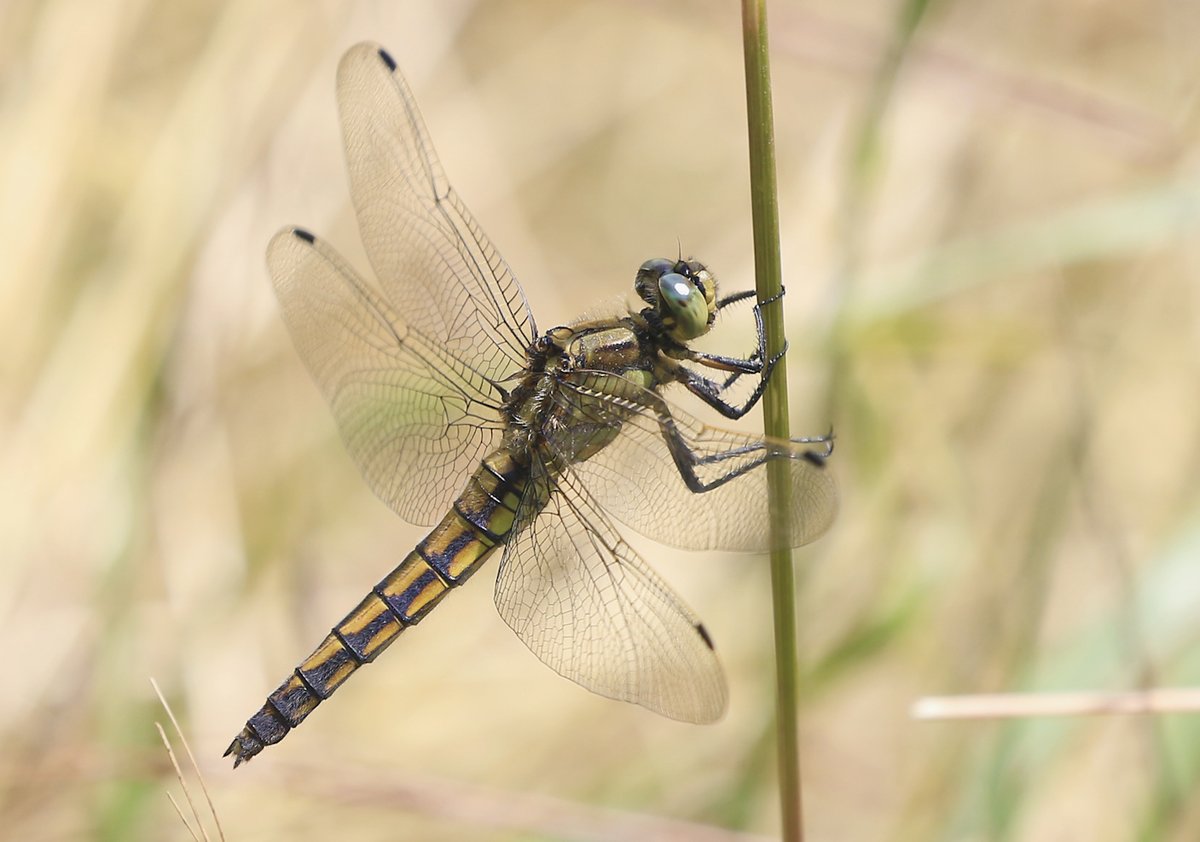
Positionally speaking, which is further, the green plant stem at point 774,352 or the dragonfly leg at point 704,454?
the dragonfly leg at point 704,454

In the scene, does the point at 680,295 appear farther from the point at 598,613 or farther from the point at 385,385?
the point at 385,385

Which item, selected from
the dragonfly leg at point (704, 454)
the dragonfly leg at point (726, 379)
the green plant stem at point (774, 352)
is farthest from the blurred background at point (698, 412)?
the green plant stem at point (774, 352)

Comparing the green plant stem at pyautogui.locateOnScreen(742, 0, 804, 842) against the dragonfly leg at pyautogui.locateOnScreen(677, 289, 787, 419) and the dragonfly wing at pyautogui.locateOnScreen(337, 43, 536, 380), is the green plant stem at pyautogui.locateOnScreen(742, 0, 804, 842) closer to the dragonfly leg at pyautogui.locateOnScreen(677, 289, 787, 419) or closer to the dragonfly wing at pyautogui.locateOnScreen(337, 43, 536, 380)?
the dragonfly leg at pyautogui.locateOnScreen(677, 289, 787, 419)

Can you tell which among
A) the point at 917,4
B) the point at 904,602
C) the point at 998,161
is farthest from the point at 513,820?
the point at 998,161

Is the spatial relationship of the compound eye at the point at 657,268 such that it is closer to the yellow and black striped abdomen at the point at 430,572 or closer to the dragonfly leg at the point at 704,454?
the dragonfly leg at the point at 704,454

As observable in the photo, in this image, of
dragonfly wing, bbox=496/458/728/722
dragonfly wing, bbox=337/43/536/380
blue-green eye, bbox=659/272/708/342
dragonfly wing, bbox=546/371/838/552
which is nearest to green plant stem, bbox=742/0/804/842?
dragonfly wing, bbox=546/371/838/552

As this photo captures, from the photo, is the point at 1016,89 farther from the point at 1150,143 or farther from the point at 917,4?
the point at 917,4
